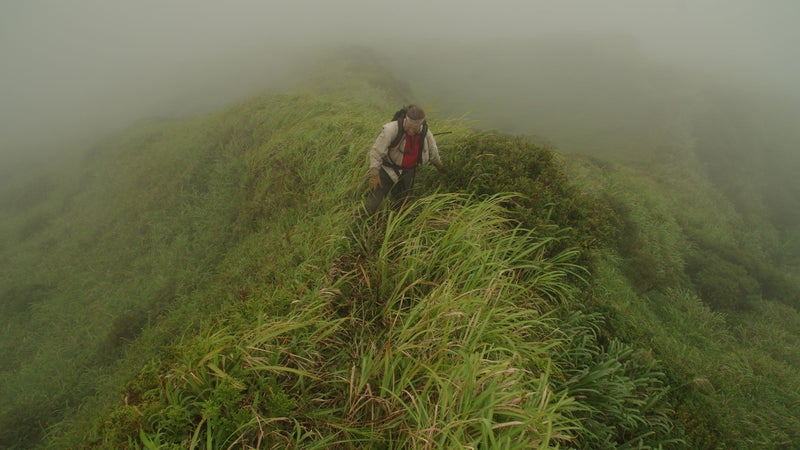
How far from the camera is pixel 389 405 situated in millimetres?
2631

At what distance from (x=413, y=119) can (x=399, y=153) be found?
51 centimetres

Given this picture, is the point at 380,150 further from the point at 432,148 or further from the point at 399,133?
the point at 432,148

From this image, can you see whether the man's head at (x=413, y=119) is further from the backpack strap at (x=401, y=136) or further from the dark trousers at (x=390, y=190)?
the dark trousers at (x=390, y=190)

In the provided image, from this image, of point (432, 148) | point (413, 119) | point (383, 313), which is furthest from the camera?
point (432, 148)

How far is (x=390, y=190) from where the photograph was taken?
497cm

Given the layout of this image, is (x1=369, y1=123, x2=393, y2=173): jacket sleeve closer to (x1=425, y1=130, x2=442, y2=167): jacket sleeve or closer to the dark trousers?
the dark trousers

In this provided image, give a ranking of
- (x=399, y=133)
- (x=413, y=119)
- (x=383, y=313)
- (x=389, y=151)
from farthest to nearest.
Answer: (x=389, y=151) < (x=399, y=133) < (x=413, y=119) < (x=383, y=313)

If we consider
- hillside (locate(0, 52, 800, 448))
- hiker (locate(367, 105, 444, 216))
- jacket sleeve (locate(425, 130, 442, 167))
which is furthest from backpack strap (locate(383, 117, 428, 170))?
hillside (locate(0, 52, 800, 448))

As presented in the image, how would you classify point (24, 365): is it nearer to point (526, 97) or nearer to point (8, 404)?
point (8, 404)

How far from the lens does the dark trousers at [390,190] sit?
497 centimetres

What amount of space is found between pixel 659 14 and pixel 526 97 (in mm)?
70192

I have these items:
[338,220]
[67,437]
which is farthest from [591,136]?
[67,437]

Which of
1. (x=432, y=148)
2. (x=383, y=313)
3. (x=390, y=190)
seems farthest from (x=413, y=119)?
(x=383, y=313)

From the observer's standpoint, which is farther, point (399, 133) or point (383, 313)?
point (399, 133)
